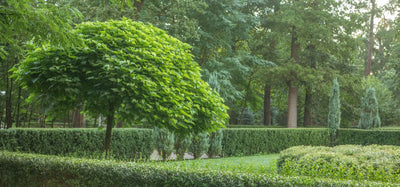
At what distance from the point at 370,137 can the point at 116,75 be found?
18.2 metres

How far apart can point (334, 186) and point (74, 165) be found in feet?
13.2

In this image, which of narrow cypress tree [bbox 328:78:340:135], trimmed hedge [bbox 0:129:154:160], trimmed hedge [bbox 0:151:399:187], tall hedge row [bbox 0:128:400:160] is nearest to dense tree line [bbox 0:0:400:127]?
narrow cypress tree [bbox 328:78:340:135]

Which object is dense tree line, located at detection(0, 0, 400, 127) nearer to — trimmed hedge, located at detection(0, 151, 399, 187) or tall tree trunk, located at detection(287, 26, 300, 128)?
tall tree trunk, located at detection(287, 26, 300, 128)

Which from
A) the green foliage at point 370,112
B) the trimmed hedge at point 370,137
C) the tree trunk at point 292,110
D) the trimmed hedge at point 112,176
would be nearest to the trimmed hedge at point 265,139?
the trimmed hedge at point 370,137

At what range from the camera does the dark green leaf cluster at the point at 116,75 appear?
6.94 metres

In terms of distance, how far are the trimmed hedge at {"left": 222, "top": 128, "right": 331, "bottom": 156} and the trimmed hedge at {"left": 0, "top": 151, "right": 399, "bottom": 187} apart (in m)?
10.6

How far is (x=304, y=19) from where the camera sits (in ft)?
82.7

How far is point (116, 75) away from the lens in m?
6.93

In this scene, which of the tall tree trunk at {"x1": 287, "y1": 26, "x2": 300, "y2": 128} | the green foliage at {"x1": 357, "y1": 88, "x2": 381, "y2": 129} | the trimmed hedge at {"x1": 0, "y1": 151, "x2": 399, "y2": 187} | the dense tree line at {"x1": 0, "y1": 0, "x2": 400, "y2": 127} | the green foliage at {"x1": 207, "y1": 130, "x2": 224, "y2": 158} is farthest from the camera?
the tall tree trunk at {"x1": 287, "y1": 26, "x2": 300, "y2": 128}

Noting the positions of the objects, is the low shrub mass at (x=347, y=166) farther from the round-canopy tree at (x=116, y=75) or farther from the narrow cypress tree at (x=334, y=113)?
the narrow cypress tree at (x=334, y=113)

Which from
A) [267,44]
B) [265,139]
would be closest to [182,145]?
[265,139]

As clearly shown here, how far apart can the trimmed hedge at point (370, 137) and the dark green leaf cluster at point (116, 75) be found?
53.3 feet

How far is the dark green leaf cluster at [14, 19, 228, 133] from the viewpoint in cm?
694

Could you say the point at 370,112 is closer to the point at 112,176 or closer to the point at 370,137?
the point at 370,137
